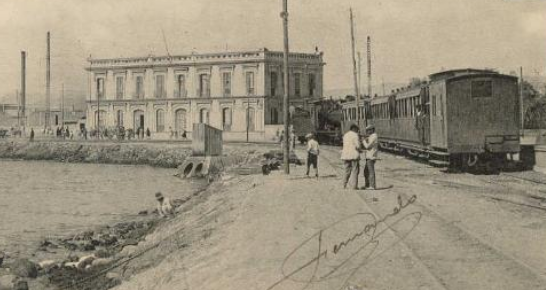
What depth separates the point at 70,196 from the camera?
26047mm

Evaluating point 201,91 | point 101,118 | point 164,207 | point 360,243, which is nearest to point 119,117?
point 101,118

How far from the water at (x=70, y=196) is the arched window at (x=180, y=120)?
16.8 metres

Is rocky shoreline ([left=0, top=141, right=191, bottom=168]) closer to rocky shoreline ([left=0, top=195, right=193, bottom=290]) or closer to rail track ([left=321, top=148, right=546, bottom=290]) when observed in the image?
rocky shoreline ([left=0, top=195, right=193, bottom=290])

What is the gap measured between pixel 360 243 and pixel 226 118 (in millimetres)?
50310

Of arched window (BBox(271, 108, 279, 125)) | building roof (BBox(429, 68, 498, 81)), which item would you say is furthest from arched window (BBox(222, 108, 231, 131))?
building roof (BBox(429, 68, 498, 81))

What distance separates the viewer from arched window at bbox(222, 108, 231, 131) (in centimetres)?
5744

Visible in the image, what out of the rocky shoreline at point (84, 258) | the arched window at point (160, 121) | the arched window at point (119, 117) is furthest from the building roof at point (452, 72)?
the arched window at point (119, 117)

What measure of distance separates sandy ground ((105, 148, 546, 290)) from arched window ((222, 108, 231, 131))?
43.6 m

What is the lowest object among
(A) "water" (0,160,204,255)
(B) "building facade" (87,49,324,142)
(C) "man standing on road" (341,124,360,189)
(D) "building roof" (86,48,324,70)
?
(A) "water" (0,160,204,255)

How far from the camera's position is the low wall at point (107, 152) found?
41.8 meters

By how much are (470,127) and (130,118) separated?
159ft

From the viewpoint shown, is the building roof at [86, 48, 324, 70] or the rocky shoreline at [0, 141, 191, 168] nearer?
the rocky shoreline at [0, 141, 191, 168]

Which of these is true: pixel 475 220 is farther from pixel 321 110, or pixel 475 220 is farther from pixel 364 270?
pixel 321 110

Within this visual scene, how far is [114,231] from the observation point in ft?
53.7
